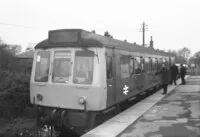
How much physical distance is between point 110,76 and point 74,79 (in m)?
1.17

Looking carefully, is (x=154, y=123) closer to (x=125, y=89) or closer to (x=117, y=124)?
(x=117, y=124)

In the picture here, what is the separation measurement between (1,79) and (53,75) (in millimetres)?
5326

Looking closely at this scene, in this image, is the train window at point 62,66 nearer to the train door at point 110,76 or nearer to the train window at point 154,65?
the train door at point 110,76

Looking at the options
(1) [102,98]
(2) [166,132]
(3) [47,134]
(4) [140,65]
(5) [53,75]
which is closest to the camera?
(2) [166,132]

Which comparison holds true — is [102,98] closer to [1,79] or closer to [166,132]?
[166,132]

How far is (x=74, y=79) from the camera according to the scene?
7.81 metres

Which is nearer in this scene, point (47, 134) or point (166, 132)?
point (166, 132)

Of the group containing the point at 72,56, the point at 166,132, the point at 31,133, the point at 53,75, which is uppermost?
the point at 72,56

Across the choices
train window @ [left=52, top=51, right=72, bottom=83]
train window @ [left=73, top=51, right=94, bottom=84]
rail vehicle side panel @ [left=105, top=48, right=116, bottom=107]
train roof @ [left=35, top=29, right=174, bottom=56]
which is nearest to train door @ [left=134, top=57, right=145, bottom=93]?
rail vehicle side panel @ [left=105, top=48, right=116, bottom=107]

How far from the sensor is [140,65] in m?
12.1

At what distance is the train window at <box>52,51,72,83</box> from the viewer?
26.1 feet

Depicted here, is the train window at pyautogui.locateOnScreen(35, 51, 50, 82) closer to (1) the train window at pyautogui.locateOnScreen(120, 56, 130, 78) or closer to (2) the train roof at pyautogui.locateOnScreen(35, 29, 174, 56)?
(2) the train roof at pyautogui.locateOnScreen(35, 29, 174, 56)

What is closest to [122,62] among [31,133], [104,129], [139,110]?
[139,110]

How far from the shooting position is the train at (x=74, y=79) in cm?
766
